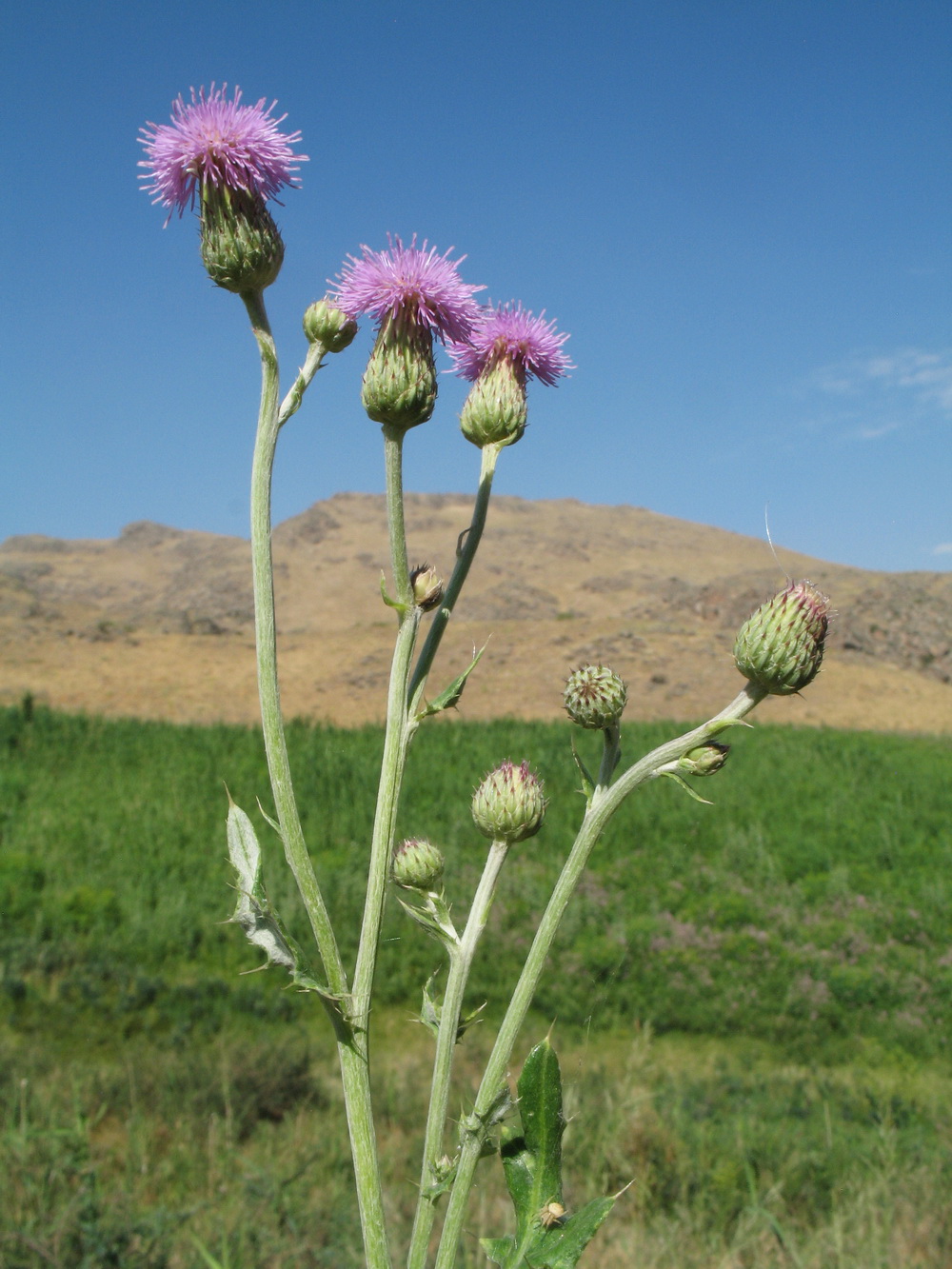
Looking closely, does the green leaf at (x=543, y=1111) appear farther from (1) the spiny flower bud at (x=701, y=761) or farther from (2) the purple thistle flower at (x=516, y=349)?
(2) the purple thistle flower at (x=516, y=349)

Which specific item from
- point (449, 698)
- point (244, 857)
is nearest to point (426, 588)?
point (449, 698)

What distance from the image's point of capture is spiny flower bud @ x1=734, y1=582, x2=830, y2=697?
115 cm

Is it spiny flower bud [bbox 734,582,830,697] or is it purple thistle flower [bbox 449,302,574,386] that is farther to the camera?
purple thistle flower [bbox 449,302,574,386]

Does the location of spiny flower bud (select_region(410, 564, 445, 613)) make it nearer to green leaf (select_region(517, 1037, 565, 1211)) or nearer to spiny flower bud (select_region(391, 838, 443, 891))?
spiny flower bud (select_region(391, 838, 443, 891))

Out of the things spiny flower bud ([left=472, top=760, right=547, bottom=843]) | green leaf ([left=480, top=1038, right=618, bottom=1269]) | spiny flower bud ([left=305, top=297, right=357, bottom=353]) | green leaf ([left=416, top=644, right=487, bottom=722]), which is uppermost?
spiny flower bud ([left=305, top=297, right=357, bottom=353])

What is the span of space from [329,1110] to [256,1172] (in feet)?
5.08

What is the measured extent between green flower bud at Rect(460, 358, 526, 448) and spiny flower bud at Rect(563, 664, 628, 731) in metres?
0.38

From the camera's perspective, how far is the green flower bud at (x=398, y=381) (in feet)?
4.22

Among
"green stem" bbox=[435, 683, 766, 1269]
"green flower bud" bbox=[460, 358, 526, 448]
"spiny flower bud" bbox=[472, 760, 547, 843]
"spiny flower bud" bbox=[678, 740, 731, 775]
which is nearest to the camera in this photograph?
"green stem" bbox=[435, 683, 766, 1269]

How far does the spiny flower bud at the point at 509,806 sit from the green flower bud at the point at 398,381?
1.64 feet

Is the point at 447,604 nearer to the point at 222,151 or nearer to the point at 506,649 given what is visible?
the point at 222,151

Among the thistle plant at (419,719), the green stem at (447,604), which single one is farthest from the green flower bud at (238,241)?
the green stem at (447,604)

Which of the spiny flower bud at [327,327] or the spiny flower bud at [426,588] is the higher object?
the spiny flower bud at [327,327]

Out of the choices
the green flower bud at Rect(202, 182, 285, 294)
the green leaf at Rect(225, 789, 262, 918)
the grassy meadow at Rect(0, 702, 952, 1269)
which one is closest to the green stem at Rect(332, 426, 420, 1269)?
the green leaf at Rect(225, 789, 262, 918)
